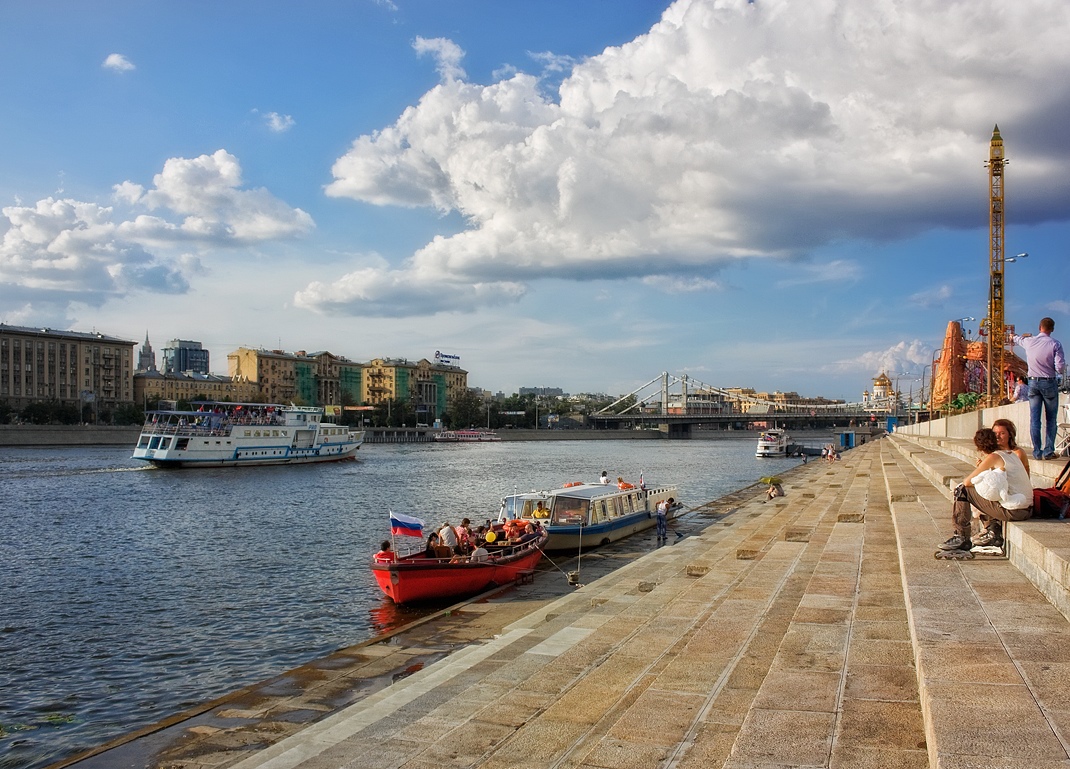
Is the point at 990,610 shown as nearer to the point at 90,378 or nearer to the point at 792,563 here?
the point at 792,563

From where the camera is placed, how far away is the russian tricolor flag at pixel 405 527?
24.7 meters

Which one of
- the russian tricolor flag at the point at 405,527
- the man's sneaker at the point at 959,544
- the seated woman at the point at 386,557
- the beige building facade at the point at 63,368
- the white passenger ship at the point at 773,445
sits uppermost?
the beige building facade at the point at 63,368

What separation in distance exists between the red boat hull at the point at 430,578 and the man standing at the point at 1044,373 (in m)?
14.6

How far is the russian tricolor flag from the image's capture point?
24.7 meters

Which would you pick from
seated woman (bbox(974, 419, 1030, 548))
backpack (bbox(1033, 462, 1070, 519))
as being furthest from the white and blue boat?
backpack (bbox(1033, 462, 1070, 519))

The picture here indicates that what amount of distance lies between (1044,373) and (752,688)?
855 cm

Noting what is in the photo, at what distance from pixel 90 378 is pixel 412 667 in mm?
196417

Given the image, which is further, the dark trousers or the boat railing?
the boat railing

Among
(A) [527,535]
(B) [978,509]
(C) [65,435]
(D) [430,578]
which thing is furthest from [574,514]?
(C) [65,435]

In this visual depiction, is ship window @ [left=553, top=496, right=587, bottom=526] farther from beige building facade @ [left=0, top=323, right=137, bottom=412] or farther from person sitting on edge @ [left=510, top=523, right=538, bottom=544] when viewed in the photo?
beige building facade @ [left=0, top=323, right=137, bottom=412]

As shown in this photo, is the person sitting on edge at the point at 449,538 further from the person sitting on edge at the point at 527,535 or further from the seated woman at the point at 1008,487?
the seated woman at the point at 1008,487

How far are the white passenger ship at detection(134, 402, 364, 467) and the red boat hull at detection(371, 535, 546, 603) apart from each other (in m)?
66.4

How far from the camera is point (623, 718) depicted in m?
8.95

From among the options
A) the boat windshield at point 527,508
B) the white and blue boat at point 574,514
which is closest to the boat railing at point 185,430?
the white and blue boat at point 574,514
